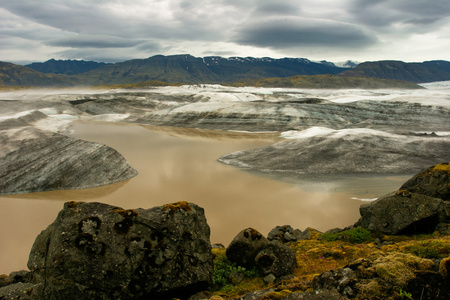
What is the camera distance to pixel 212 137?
57.1m

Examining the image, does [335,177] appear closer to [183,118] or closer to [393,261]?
[393,261]

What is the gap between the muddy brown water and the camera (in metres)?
18.3

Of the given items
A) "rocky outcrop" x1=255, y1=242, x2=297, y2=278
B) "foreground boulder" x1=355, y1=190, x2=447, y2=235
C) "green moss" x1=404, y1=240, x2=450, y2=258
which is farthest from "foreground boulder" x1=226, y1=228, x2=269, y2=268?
"foreground boulder" x1=355, y1=190, x2=447, y2=235

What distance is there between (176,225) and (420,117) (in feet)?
241

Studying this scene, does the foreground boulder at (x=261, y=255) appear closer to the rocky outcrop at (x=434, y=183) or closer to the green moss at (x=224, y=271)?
the green moss at (x=224, y=271)

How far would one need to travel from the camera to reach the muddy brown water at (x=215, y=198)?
18328 mm

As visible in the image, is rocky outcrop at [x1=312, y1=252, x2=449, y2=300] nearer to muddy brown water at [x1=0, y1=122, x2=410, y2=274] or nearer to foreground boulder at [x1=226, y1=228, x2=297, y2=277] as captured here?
foreground boulder at [x1=226, y1=228, x2=297, y2=277]

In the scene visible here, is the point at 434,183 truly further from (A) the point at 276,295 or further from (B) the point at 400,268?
(A) the point at 276,295

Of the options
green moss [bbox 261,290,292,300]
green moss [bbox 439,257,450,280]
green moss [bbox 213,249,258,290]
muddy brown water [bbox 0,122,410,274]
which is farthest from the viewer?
muddy brown water [bbox 0,122,410,274]

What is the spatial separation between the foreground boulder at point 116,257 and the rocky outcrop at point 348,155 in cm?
2288

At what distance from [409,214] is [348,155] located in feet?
72.0

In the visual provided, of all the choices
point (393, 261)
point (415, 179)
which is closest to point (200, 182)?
point (415, 179)

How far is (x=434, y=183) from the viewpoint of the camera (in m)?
16.5

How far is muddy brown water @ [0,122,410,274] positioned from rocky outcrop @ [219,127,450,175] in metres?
2.66
